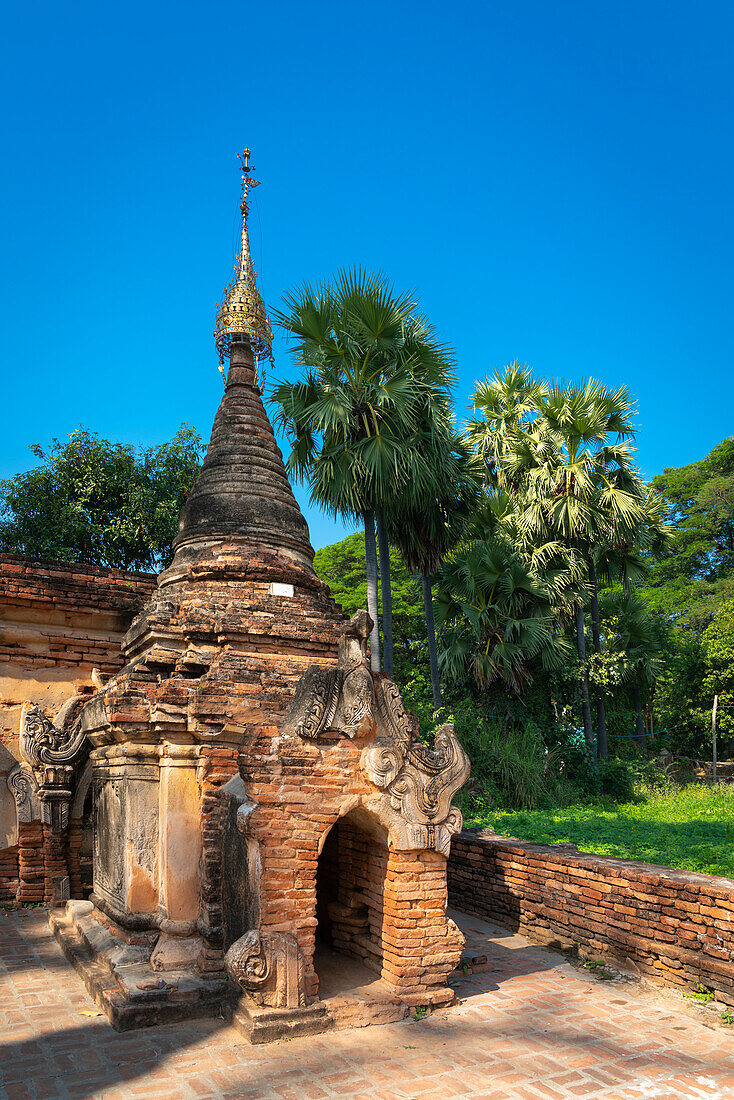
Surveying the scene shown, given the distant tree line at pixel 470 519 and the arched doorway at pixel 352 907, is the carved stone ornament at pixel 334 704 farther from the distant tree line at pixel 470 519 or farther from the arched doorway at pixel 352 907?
the distant tree line at pixel 470 519

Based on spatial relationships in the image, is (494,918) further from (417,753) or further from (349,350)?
(349,350)

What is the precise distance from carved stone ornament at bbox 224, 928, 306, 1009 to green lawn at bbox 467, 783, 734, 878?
4.43 meters

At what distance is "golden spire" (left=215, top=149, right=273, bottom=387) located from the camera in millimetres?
10758

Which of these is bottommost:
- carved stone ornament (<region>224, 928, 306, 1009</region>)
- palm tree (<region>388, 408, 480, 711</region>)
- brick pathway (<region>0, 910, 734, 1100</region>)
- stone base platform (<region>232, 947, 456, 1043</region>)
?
brick pathway (<region>0, 910, 734, 1100</region>)

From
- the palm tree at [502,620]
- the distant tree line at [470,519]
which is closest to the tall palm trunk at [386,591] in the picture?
the distant tree line at [470,519]

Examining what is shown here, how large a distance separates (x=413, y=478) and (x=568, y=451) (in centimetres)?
634

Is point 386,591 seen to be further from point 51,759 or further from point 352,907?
point 352,907

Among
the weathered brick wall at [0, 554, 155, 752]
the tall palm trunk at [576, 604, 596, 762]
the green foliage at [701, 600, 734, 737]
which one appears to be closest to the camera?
the weathered brick wall at [0, 554, 155, 752]

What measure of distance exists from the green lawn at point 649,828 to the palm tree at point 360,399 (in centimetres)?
395

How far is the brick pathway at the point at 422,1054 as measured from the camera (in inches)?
178

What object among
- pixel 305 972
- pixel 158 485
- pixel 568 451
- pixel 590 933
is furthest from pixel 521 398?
pixel 305 972

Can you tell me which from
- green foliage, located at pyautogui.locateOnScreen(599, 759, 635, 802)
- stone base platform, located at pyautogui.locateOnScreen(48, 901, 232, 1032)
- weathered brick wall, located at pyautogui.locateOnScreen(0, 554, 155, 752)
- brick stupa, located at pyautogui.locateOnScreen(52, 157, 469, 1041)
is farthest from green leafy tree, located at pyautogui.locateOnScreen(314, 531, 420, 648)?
stone base platform, located at pyautogui.locateOnScreen(48, 901, 232, 1032)

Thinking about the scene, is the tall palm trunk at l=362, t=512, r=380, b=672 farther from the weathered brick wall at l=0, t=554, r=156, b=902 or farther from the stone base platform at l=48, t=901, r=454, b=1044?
the stone base platform at l=48, t=901, r=454, b=1044

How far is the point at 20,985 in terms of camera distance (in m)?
6.58
